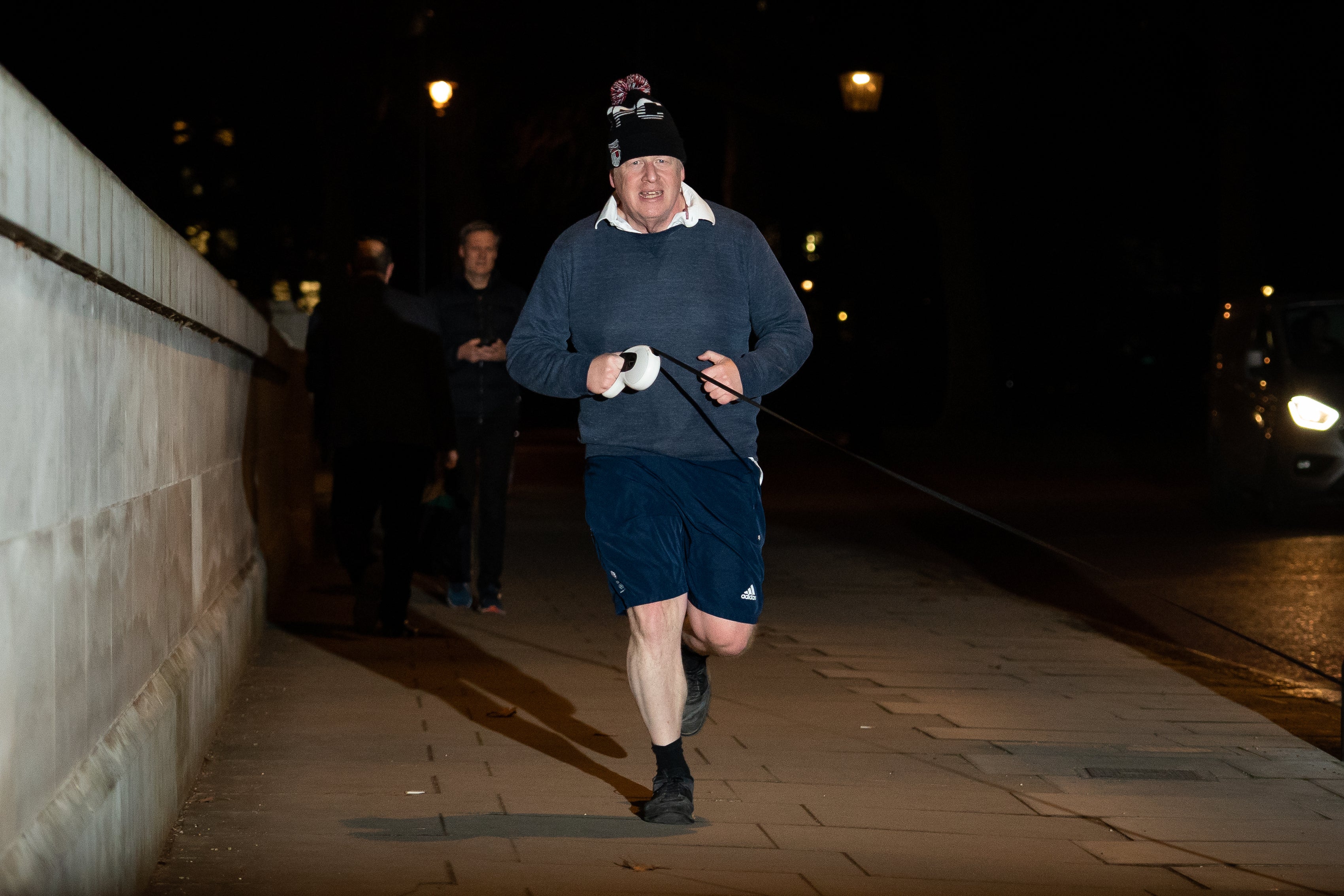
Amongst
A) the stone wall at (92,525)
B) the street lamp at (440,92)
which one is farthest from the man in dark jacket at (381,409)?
the street lamp at (440,92)

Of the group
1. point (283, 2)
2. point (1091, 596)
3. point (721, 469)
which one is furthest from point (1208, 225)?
point (721, 469)

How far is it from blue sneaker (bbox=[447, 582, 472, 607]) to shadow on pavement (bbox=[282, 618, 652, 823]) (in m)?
0.54

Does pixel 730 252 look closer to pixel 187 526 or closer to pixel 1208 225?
pixel 187 526

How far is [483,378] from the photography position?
9.24 metres


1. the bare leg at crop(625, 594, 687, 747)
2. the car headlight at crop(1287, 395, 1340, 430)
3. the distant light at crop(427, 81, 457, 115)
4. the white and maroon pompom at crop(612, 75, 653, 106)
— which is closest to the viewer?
the bare leg at crop(625, 594, 687, 747)

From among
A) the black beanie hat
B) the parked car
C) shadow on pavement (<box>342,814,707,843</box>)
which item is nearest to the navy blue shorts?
A: shadow on pavement (<box>342,814,707,843</box>)

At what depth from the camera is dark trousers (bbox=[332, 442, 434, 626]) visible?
859 centimetres

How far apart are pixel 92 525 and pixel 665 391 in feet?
5.85

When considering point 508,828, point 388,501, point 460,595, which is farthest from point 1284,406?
point 508,828

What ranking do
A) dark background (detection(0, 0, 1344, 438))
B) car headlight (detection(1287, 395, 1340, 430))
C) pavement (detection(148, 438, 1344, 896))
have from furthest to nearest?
dark background (detection(0, 0, 1344, 438)) < car headlight (detection(1287, 395, 1340, 430)) < pavement (detection(148, 438, 1344, 896))

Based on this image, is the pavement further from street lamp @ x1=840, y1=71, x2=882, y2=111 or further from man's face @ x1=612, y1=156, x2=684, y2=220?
street lamp @ x1=840, y1=71, x2=882, y2=111

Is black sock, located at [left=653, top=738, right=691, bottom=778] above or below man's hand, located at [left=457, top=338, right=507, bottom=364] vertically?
below

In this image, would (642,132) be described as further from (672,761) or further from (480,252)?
(480,252)

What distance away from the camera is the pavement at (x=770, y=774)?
445 cm
